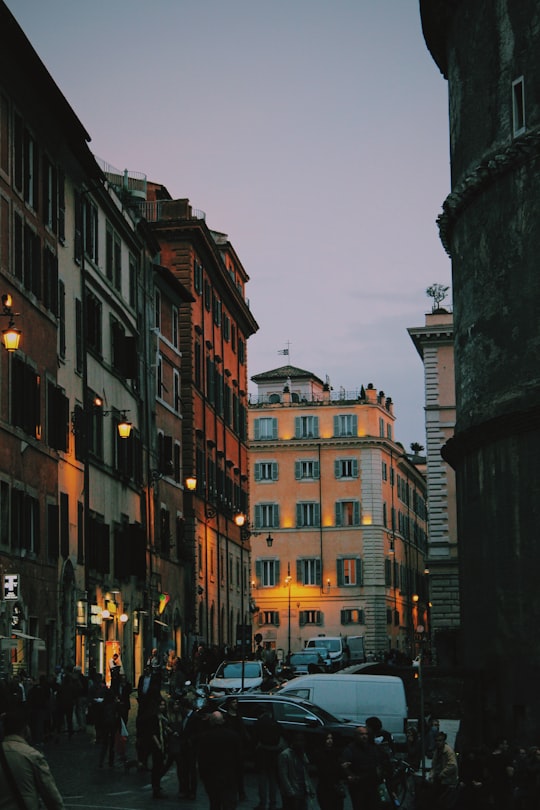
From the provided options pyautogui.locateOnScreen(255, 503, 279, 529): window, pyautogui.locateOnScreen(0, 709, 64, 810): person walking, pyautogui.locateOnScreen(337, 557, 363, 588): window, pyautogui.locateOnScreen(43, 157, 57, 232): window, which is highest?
pyautogui.locateOnScreen(43, 157, 57, 232): window

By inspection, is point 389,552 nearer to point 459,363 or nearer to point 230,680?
point 230,680

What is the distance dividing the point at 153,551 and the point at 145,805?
34970 mm

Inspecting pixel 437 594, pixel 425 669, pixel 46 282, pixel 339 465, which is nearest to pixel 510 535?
pixel 425 669

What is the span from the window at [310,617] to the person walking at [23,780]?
327ft

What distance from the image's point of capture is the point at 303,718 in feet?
101

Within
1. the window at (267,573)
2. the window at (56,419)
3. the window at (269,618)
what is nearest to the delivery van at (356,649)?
the window at (269,618)

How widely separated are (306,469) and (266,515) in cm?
446

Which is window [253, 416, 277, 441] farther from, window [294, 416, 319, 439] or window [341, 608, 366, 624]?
window [341, 608, 366, 624]

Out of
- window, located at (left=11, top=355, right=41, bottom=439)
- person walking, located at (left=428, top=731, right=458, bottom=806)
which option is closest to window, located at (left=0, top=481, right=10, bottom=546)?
window, located at (left=11, top=355, right=41, bottom=439)

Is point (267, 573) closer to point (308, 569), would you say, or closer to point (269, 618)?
point (308, 569)

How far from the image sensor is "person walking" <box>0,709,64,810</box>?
1187cm

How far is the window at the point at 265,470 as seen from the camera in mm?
114688

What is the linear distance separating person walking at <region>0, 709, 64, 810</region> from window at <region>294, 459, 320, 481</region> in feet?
336

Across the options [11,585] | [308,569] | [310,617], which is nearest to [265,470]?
[308,569]
